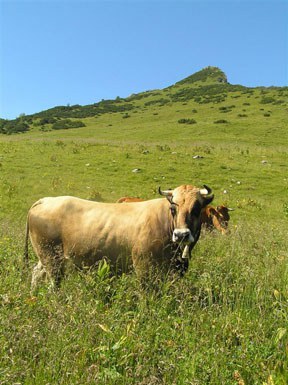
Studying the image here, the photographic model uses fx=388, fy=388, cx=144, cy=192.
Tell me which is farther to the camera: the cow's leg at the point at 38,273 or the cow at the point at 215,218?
the cow at the point at 215,218

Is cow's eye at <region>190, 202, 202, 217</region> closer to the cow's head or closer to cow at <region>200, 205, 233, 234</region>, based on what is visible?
the cow's head

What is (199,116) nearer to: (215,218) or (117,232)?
(215,218)

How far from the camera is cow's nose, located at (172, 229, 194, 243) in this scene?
219 inches

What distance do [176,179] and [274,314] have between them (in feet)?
50.3

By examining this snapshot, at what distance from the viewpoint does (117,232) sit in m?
6.51

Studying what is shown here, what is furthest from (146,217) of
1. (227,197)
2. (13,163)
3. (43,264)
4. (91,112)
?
(91,112)

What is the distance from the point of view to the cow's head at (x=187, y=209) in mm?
5754

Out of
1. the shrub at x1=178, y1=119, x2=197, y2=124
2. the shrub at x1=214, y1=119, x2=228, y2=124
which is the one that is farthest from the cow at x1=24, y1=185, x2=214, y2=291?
the shrub at x1=178, y1=119, x2=197, y2=124

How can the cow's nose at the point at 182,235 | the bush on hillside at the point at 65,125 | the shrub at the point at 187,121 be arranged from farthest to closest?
the bush on hillside at the point at 65,125 → the shrub at the point at 187,121 → the cow's nose at the point at 182,235

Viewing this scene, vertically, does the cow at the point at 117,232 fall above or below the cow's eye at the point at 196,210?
below

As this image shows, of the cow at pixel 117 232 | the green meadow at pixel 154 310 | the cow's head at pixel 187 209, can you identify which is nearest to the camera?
the green meadow at pixel 154 310

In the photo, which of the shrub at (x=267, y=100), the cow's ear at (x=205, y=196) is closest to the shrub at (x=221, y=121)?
the shrub at (x=267, y=100)

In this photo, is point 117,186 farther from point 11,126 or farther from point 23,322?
point 11,126

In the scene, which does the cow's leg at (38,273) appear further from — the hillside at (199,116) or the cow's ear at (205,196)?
the hillside at (199,116)
